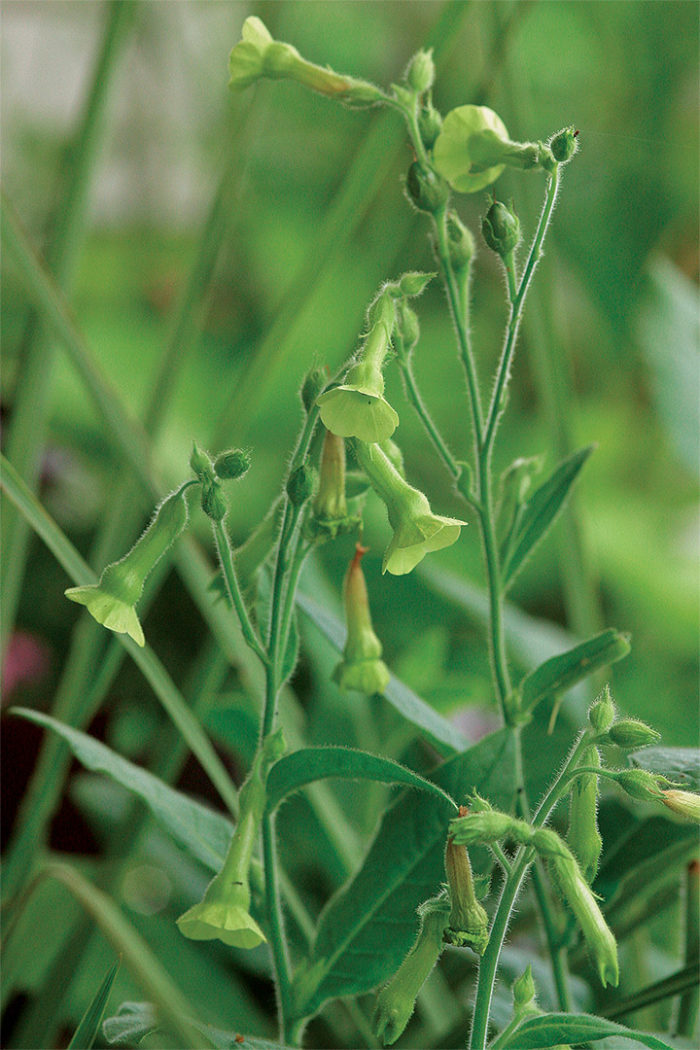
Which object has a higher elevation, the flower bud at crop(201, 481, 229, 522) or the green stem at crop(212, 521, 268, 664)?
the flower bud at crop(201, 481, 229, 522)

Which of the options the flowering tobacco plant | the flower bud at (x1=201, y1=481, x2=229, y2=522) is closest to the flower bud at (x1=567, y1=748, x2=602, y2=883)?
the flowering tobacco plant

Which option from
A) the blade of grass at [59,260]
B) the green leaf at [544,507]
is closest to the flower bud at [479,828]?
the green leaf at [544,507]

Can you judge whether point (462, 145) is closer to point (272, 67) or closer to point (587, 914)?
point (272, 67)

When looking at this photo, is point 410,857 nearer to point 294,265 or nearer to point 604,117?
point 294,265

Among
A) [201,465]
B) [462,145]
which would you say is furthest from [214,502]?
[462,145]

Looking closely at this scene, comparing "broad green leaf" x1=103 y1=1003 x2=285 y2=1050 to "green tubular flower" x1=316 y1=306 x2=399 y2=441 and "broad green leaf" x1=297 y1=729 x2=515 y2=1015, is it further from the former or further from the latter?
"green tubular flower" x1=316 y1=306 x2=399 y2=441

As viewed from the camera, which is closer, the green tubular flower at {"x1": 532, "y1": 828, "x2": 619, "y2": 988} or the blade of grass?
the green tubular flower at {"x1": 532, "y1": 828, "x2": 619, "y2": 988}

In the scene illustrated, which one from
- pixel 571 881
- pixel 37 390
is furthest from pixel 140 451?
pixel 571 881
